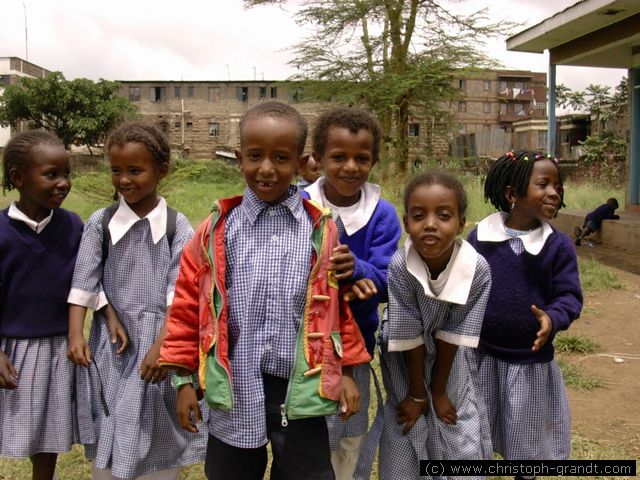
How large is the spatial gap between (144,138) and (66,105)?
26.6 m

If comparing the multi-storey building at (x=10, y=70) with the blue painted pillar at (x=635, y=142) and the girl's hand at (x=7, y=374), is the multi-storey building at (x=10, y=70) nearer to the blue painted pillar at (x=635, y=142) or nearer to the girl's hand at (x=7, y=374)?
the blue painted pillar at (x=635, y=142)

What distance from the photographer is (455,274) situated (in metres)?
1.77

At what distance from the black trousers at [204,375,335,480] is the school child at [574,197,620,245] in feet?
24.6

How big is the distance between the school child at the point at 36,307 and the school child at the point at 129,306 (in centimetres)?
9

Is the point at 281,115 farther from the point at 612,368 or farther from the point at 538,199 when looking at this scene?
the point at 612,368

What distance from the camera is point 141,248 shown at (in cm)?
205

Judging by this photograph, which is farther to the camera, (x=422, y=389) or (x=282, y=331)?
(x=422, y=389)

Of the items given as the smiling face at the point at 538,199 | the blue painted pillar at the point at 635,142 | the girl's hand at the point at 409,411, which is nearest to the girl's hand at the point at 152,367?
the girl's hand at the point at 409,411

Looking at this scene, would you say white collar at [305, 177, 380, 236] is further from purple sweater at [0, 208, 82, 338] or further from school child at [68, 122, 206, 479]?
purple sweater at [0, 208, 82, 338]

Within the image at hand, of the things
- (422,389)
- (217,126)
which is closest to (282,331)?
(422,389)

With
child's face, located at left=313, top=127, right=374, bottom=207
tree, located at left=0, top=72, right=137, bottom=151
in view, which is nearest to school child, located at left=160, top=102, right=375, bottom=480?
child's face, located at left=313, top=127, right=374, bottom=207

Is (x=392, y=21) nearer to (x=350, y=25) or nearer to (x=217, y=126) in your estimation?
(x=350, y=25)

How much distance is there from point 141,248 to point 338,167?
2.42 feet

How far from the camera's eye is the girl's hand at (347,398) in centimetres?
162
